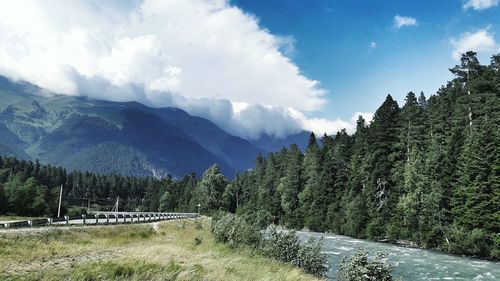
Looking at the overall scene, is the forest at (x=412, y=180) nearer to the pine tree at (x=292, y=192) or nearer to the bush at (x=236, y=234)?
the pine tree at (x=292, y=192)

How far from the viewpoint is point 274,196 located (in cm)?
12419

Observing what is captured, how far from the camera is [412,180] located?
2547 inches

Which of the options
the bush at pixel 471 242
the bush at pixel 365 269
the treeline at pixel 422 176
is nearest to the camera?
the bush at pixel 365 269

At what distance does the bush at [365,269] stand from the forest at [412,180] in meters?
27.2

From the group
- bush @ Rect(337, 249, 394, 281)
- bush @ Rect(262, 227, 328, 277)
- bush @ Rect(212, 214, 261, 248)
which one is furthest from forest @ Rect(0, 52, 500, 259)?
bush @ Rect(337, 249, 394, 281)

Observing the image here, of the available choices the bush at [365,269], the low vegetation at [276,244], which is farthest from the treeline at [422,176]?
the bush at [365,269]

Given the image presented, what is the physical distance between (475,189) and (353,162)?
132 feet

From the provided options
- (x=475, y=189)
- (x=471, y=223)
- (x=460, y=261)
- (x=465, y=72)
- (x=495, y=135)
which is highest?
(x=465, y=72)

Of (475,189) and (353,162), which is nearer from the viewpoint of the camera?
(475,189)

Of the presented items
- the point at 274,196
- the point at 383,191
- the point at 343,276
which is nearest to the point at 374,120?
the point at 383,191

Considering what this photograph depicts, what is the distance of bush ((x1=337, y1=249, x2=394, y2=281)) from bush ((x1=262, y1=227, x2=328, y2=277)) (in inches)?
260

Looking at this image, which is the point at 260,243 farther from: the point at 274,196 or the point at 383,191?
the point at 274,196

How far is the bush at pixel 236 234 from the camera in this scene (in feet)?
121

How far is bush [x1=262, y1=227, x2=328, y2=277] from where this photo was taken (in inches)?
1083
